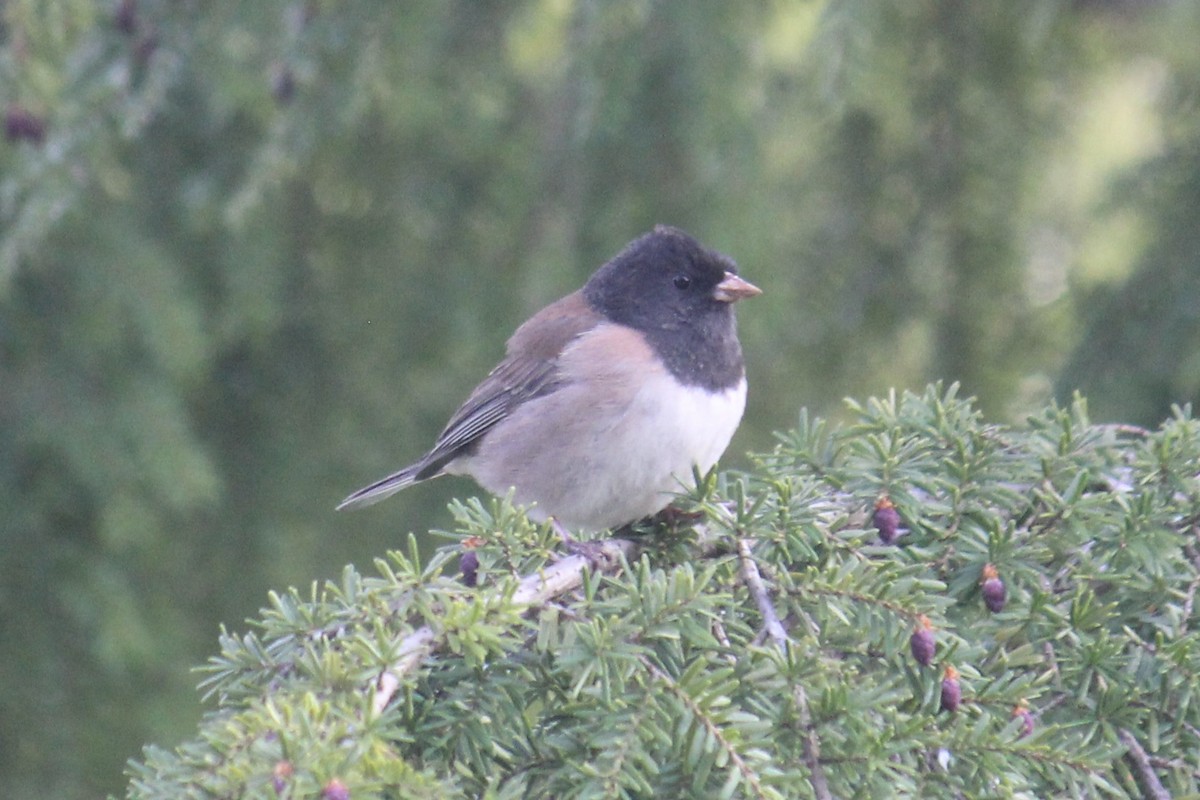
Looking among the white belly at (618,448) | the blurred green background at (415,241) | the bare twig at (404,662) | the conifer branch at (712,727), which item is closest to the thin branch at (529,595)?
the bare twig at (404,662)

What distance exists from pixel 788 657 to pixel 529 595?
0.23 meters

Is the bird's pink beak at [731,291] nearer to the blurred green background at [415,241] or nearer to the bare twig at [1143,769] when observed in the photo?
the blurred green background at [415,241]

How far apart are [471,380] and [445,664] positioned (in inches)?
75.3

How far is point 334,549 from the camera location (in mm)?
3021

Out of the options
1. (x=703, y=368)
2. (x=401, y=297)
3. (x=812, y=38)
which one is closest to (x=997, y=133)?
(x=812, y=38)

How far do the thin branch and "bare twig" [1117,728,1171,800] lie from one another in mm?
513

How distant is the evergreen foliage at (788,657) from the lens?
38.9 inches

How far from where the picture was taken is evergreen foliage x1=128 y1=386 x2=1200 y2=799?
0.99m

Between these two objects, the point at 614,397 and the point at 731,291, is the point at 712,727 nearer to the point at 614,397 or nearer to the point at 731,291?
the point at 614,397

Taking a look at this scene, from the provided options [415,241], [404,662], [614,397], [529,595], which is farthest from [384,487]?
[404,662]

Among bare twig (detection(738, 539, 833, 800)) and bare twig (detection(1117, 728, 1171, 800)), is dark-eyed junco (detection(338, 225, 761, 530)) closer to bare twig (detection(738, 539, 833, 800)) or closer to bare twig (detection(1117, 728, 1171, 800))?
bare twig (detection(738, 539, 833, 800))

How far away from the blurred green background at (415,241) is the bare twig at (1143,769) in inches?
45.5

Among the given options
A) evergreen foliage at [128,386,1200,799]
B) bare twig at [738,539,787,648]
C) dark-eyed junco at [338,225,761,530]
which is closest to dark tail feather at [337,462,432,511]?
dark-eyed junco at [338,225,761,530]

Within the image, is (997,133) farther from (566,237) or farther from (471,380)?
(471,380)
